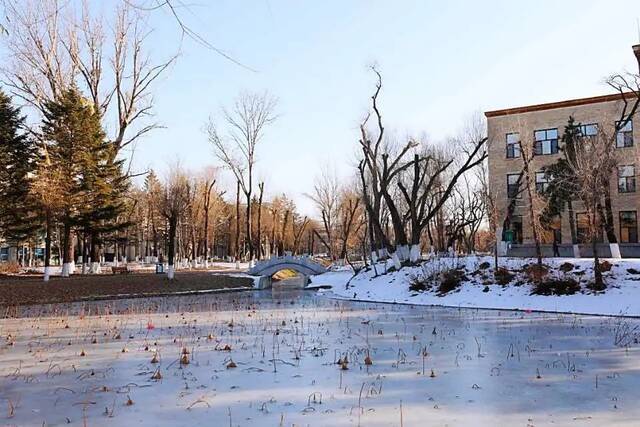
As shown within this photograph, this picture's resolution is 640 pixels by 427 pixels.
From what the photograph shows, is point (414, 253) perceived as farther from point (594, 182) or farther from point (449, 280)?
point (594, 182)

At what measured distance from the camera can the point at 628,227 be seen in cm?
3278

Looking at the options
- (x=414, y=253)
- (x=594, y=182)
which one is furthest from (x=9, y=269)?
(x=594, y=182)

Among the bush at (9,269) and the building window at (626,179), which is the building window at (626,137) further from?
the bush at (9,269)

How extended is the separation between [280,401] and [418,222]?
2290 cm

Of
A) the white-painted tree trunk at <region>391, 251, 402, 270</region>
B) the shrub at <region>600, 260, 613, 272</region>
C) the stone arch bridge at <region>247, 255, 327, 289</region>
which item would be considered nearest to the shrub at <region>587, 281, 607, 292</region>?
the shrub at <region>600, 260, 613, 272</region>

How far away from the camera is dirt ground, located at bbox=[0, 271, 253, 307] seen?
2098 centimetres

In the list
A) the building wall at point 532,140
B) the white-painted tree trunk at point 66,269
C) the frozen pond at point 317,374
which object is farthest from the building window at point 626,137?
the white-painted tree trunk at point 66,269

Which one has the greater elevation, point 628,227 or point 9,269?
point 628,227

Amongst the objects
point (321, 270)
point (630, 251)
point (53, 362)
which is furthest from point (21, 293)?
point (630, 251)

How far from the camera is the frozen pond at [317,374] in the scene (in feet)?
17.0

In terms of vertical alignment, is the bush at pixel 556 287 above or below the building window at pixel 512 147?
below

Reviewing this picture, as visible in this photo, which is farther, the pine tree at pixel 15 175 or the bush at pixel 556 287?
the pine tree at pixel 15 175

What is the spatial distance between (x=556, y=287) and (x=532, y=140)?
1849 centimetres

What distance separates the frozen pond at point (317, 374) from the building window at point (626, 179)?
74.9 feet
